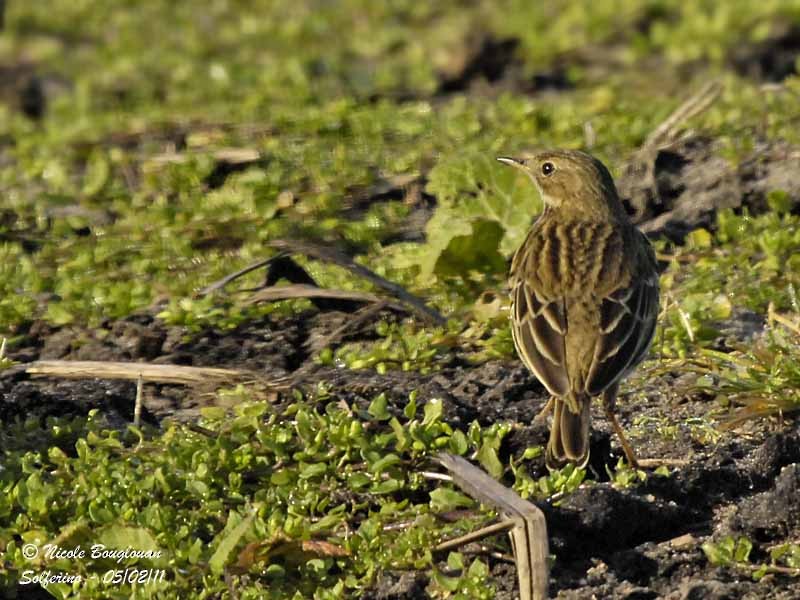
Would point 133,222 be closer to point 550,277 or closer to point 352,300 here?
point 352,300

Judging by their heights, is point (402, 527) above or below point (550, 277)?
below

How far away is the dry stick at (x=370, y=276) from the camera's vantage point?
7.19 metres

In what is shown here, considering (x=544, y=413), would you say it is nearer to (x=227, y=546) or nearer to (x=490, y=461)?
(x=490, y=461)

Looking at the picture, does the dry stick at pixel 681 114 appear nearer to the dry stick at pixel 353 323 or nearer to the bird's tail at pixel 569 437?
the dry stick at pixel 353 323

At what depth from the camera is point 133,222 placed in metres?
8.91

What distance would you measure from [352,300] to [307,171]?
83.5 inches

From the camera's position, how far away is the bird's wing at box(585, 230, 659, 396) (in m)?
5.89

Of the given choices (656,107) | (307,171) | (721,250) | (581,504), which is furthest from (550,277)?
(656,107)

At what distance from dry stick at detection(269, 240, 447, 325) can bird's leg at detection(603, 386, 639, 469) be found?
129cm

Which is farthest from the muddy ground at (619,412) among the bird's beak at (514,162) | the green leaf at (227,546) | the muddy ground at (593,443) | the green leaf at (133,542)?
the bird's beak at (514,162)

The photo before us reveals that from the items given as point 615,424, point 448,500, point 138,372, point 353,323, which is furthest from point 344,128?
point 448,500

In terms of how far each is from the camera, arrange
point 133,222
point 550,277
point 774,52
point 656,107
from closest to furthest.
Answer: point 550,277, point 133,222, point 656,107, point 774,52

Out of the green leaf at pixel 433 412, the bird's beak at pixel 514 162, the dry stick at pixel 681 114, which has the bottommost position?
the green leaf at pixel 433 412

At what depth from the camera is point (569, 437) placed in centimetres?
569
